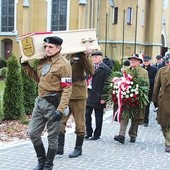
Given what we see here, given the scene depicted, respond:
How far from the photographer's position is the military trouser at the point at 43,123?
6.61m

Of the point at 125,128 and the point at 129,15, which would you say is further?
the point at 129,15

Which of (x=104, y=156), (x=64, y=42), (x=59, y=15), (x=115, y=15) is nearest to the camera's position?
(x=64, y=42)

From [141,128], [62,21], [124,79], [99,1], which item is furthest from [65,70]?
[99,1]

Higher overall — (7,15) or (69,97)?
(7,15)

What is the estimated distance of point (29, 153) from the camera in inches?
315

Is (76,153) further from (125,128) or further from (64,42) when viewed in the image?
(64,42)

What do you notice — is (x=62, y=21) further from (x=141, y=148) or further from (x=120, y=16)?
(x=141, y=148)

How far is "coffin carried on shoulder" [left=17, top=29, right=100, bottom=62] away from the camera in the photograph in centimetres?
663

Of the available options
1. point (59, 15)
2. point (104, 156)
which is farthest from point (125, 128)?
point (59, 15)

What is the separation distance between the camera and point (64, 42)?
7090 mm

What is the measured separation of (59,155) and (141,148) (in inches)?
77.7

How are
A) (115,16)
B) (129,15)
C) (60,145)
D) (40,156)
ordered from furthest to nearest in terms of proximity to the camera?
(129,15)
(115,16)
(60,145)
(40,156)

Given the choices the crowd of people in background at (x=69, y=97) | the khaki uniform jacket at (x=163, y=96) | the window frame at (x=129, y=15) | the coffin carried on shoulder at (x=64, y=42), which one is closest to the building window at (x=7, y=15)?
the window frame at (x=129, y=15)

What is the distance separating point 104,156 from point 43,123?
6.01ft
